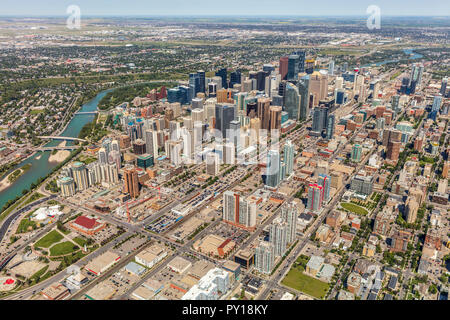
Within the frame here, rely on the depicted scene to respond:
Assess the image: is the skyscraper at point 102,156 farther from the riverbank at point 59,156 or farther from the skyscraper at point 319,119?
the skyscraper at point 319,119

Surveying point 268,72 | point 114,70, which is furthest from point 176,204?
point 114,70

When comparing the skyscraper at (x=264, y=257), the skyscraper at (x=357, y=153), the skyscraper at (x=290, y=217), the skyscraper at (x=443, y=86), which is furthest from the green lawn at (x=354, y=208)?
the skyscraper at (x=443, y=86)

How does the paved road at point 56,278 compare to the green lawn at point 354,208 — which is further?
the green lawn at point 354,208

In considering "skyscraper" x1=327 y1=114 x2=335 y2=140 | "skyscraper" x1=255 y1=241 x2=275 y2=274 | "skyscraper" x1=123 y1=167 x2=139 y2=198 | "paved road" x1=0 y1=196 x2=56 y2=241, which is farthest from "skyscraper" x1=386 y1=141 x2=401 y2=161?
"paved road" x1=0 y1=196 x2=56 y2=241

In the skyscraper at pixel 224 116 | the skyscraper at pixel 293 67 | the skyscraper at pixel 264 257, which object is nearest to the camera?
the skyscraper at pixel 264 257

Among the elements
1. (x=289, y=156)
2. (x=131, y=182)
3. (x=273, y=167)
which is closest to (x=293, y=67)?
(x=289, y=156)

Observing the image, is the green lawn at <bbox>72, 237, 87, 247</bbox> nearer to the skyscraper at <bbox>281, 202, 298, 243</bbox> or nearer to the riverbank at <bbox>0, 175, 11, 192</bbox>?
the riverbank at <bbox>0, 175, 11, 192</bbox>
